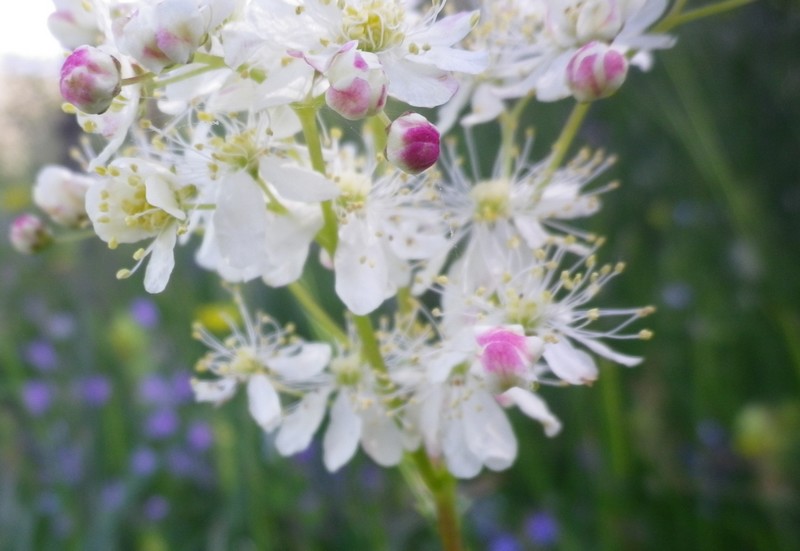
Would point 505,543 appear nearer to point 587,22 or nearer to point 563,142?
point 563,142

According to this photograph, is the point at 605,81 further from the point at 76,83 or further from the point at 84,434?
the point at 84,434

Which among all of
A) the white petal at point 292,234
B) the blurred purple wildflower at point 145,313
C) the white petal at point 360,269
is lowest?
the blurred purple wildflower at point 145,313

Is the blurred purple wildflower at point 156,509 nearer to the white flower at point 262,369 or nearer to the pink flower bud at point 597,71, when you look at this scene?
the white flower at point 262,369

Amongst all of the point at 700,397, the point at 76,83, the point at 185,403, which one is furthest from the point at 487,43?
the point at 185,403

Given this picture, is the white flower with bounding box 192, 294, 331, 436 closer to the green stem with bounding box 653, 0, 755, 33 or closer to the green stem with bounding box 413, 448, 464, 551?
the green stem with bounding box 413, 448, 464, 551

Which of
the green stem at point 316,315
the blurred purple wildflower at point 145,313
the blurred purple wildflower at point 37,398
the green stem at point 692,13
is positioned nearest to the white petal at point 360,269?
the green stem at point 316,315

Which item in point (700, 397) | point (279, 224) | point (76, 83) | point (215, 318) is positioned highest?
point (76, 83)
